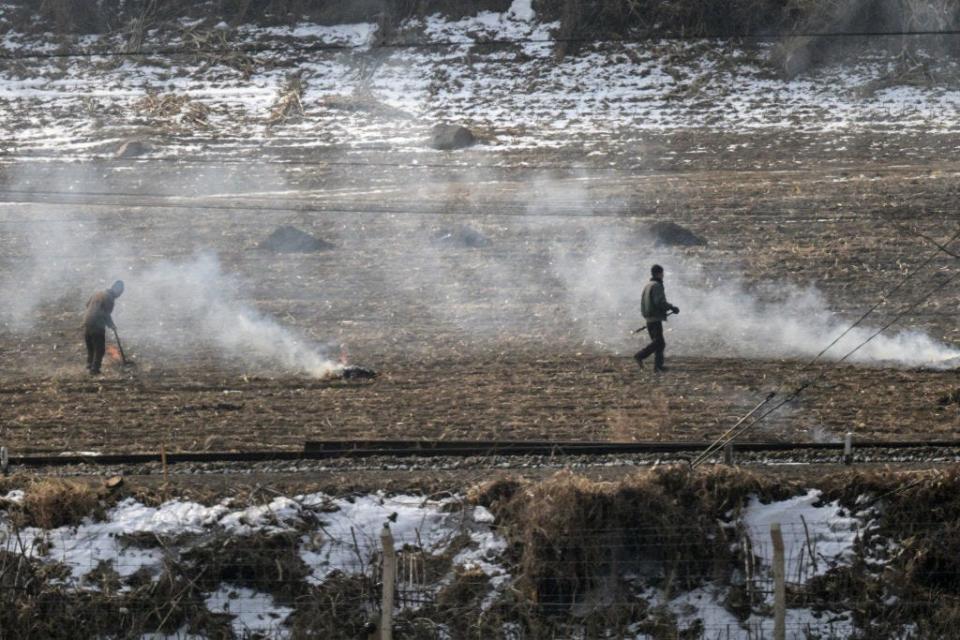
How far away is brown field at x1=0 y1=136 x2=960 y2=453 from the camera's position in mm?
14469

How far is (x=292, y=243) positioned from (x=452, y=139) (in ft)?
26.2

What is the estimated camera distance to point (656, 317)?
1667cm

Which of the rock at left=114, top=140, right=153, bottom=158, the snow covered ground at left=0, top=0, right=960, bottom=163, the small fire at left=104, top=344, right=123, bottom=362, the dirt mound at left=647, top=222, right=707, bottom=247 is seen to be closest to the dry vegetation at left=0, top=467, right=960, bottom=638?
the small fire at left=104, top=344, right=123, bottom=362

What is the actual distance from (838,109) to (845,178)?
562cm

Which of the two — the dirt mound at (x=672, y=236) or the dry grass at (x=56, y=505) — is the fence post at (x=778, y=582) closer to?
the dry grass at (x=56, y=505)

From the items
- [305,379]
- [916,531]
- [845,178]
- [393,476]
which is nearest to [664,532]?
[916,531]

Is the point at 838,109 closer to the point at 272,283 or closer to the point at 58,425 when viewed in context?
the point at 272,283

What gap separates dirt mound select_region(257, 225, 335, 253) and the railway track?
12250 millimetres

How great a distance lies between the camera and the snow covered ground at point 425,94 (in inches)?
1278

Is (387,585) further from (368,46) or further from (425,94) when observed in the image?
(368,46)

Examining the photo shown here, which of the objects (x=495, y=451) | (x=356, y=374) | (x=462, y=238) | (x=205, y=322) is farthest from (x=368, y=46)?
(x=495, y=451)

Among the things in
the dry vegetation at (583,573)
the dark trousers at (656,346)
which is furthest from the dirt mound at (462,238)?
the dry vegetation at (583,573)

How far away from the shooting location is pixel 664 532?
1068 centimetres

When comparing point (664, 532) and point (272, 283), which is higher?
point (664, 532)
